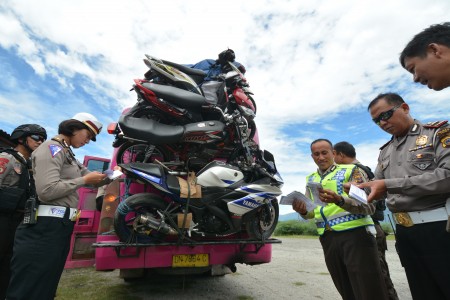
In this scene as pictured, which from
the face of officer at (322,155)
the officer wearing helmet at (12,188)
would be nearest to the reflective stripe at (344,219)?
the face of officer at (322,155)

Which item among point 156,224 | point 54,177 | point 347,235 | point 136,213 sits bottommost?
point 347,235

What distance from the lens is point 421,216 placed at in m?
1.76

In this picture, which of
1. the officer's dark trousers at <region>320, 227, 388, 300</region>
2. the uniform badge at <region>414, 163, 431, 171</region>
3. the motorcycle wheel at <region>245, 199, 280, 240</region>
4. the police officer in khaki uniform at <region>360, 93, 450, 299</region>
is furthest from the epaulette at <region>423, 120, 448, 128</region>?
the motorcycle wheel at <region>245, 199, 280, 240</region>

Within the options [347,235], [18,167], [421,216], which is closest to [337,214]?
[347,235]

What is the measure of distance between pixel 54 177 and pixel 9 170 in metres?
1.18

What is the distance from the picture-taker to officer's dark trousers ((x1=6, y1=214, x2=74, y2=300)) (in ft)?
6.72

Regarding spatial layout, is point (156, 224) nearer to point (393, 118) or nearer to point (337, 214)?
point (337, 214)

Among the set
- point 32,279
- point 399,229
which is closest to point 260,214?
point 399,229

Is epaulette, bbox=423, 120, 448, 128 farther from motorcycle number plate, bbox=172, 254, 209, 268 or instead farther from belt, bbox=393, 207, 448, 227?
motorcycle number plate, bbox=172, 254, 209, 268

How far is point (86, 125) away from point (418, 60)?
2.64 m

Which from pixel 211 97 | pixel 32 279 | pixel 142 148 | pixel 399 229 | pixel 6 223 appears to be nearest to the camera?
pixel 399 229

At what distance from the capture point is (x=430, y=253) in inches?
67.3

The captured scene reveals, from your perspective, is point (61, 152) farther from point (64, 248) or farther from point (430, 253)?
point (430, 253)

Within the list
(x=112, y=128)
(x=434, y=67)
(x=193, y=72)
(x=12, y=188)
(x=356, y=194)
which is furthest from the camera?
(x=193, y=72)
